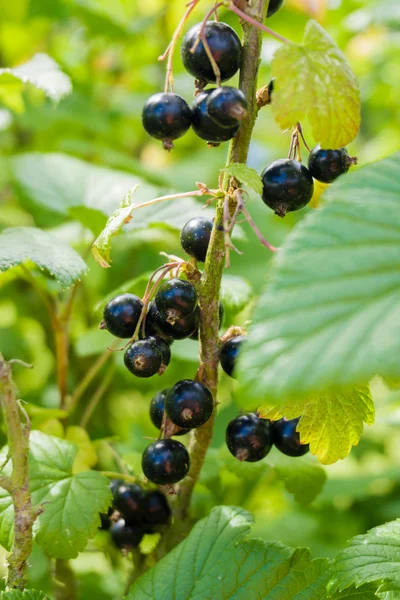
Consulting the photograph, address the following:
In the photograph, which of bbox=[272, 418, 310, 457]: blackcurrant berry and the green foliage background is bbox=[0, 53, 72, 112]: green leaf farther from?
bbox=[272, 418, 310, 457]: blackcurrant berry

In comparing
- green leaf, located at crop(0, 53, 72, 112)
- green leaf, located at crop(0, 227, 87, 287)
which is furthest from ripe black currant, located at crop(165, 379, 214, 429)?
green leaf, located at crop(0, 53, 72, 112)

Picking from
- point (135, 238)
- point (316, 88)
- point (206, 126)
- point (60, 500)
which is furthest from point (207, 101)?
point (135, 238)

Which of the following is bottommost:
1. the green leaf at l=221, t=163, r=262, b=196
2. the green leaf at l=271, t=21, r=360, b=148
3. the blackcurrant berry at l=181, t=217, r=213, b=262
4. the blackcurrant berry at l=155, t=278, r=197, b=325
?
the blackcurrant berry at l=155, t=278, r=197, b=325

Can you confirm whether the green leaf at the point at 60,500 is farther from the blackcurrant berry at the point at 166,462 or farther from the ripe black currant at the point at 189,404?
the ripe black currant at the point at 189,404

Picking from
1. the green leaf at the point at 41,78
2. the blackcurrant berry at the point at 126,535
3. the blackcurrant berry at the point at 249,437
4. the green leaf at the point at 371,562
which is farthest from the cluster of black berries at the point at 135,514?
the green leaf at the point at 41,78

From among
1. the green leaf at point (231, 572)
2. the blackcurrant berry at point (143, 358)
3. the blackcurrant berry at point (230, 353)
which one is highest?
the blackcurrant berry at point (230, 353)
